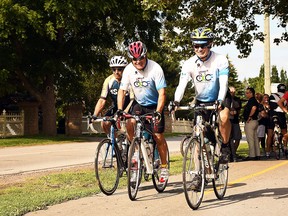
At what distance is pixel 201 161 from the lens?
297 inches

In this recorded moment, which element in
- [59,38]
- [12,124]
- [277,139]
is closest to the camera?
[277,139]

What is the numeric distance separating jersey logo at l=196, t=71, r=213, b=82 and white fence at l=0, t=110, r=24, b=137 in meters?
27.2

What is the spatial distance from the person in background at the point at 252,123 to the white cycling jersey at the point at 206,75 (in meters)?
7.75

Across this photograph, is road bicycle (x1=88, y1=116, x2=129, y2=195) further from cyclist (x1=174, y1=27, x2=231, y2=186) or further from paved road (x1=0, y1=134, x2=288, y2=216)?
cyclist (x1=174, y1=27, x2=231, y2=186)

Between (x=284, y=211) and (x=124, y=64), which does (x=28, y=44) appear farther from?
(x=284, y=211)

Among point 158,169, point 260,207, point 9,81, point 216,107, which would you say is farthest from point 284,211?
point 9,81

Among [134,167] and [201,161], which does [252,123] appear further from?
[201,161]

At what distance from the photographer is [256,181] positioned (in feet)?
33.3

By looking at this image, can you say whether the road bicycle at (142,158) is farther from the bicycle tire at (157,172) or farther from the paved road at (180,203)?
the paved road at (180,203)

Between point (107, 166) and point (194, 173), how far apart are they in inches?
72.2

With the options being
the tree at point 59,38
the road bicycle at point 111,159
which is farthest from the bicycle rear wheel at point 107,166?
the tree at point 59,38

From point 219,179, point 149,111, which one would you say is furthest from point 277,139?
point 219,179

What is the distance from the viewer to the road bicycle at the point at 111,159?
340 inches

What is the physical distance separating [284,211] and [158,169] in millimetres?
2211
